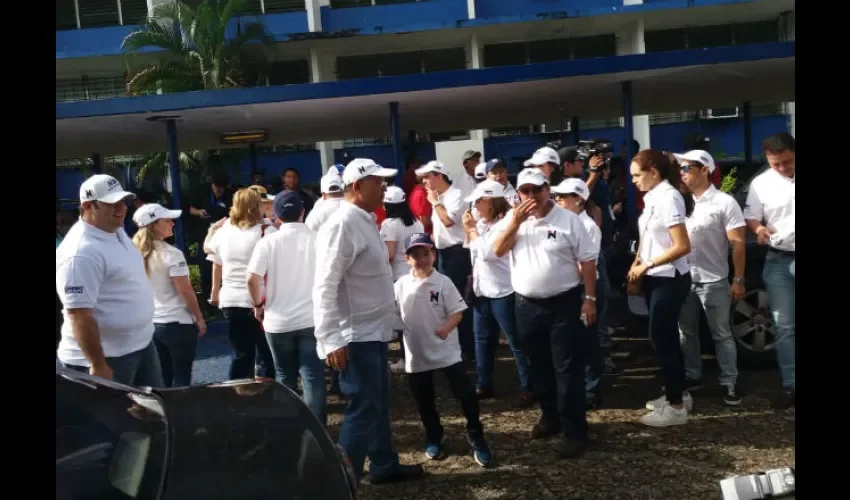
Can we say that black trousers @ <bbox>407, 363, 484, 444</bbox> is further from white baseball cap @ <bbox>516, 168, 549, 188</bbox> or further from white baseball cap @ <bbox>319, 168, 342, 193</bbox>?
white baseball cap @ <bbox>319, 168, 342, 193</bbox>

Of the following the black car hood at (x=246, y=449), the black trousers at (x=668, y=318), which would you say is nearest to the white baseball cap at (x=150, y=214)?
Result: the black car hood at (x=246, y=449)

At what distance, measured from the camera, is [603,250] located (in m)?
7.60

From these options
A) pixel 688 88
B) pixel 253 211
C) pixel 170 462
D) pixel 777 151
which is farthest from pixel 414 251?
pixel 688 88

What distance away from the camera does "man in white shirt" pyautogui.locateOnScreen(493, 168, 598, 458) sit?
5137 mm

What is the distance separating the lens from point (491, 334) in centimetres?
667

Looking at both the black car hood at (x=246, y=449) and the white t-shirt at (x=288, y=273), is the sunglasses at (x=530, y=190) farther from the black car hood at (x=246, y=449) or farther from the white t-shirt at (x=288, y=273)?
the black car hood at (x=246, y=449)

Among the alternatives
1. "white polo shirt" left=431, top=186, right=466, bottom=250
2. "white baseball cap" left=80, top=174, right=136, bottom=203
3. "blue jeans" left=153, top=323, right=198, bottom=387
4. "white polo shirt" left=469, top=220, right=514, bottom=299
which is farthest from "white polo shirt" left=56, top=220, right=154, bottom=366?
"white polo shirt" left=431, top=186, right=466, bottom=250

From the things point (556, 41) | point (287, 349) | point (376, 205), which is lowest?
point (287, 349)

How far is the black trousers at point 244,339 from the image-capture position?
6.23 meters

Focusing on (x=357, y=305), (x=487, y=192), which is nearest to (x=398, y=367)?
(x=487, y=192)

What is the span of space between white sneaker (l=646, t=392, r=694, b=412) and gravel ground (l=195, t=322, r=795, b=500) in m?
0.08

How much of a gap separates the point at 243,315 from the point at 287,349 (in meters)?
1.00

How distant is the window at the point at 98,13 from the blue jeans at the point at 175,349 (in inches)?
942
